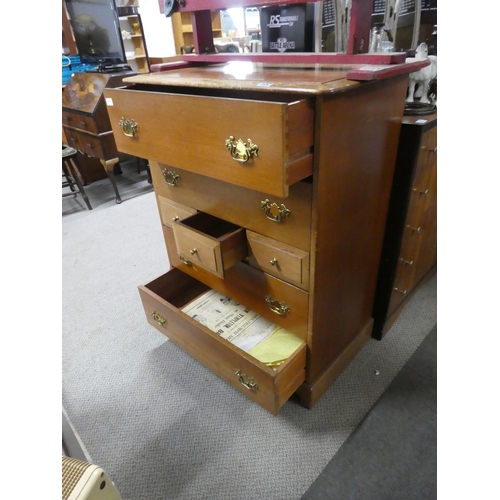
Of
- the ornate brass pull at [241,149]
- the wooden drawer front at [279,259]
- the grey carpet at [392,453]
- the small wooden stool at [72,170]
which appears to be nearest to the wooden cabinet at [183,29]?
the small wooden stool at [72,170]

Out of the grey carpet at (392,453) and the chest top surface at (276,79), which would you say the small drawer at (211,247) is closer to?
the chest top surface at (276,79)

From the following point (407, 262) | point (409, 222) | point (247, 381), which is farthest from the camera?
point (407, 262)

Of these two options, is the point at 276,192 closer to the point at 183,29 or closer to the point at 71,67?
the point at 71,67

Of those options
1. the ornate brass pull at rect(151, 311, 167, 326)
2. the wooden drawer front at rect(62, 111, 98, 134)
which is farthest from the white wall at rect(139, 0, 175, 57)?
the ornate brass pull at rect(151, 311, 167, 326)

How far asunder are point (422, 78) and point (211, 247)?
795mm

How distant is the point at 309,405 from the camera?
1.15m

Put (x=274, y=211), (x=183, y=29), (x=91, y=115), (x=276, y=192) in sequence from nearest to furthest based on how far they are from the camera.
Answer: (x=276, y=192)
(x=274, y=211)
(x=91, y=115)
(x=183, y=29)

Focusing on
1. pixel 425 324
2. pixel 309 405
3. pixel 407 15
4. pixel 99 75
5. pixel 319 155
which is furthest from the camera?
pixel 99 75

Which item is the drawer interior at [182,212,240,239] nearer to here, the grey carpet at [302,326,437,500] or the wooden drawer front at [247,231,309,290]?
the wooden drawer front at [247,231,309,290]

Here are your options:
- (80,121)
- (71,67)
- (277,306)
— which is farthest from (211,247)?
(71,67)

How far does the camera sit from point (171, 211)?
119 cm
